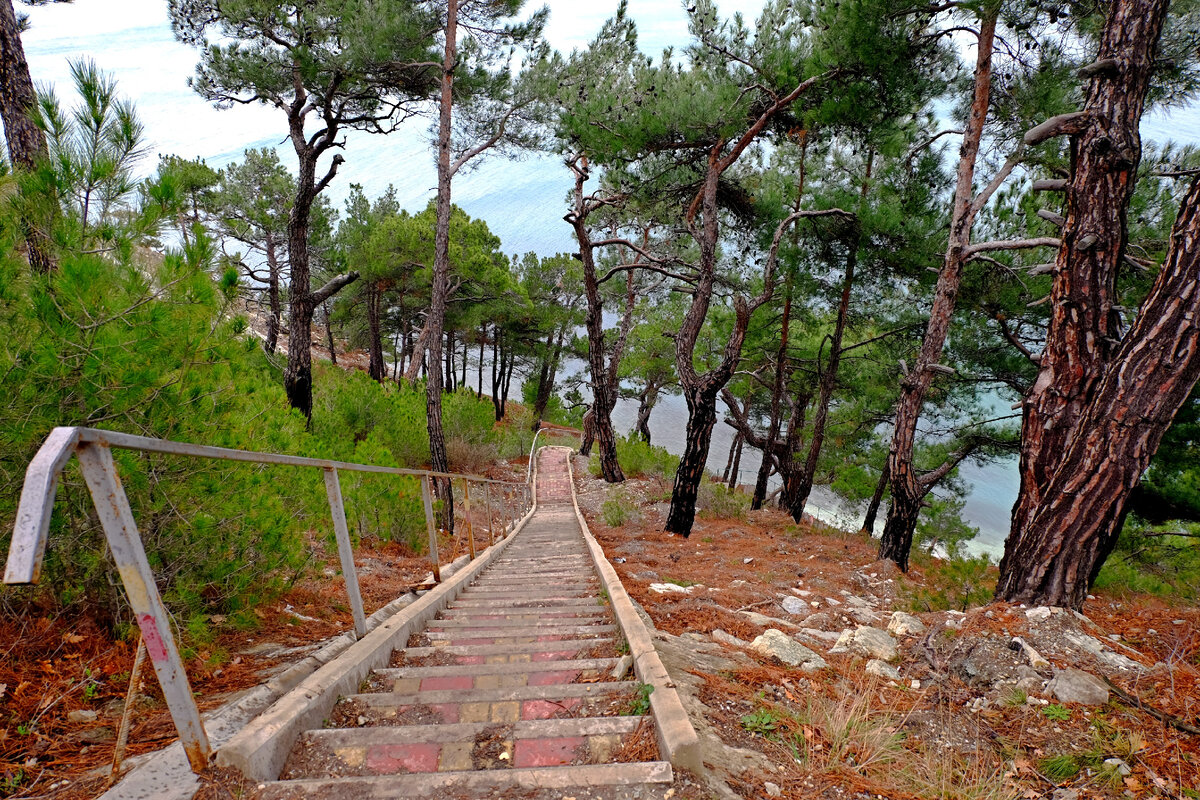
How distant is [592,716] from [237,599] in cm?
234

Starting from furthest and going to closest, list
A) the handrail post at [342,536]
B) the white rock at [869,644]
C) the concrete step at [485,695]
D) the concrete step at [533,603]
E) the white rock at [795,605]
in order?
the white rock at [795,605]
the concrete step at [533,603]
the white rock at [869,644]
the handrail post at [342,536]
the concrete step at [485,695]

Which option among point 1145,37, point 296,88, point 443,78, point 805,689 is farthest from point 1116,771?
point 296,88

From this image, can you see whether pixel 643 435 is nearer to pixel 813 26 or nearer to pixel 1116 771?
pixel 813 26

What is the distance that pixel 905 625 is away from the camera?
409 centimetres

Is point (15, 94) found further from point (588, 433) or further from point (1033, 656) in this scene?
point (588, 433)

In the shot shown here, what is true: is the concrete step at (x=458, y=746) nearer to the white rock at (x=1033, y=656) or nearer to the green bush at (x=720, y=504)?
the white rock at (x=1033, y=656)

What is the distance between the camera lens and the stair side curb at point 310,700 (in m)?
1.83

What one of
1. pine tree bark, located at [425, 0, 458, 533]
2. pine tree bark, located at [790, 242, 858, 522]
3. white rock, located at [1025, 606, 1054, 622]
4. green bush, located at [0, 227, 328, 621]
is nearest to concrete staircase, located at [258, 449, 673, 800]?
green bush, located at [0, 227, 328, 621]

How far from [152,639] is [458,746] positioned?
1081 millimetres

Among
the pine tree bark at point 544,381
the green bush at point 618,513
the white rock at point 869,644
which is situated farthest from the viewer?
the pine tree bark at point 544,381

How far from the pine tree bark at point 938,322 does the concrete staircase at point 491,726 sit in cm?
536

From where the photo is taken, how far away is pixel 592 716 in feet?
7.68

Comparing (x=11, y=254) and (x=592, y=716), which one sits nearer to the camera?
(x=592, y=716)

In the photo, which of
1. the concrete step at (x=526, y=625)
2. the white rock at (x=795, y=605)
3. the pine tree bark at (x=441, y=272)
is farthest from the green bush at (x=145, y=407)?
the pine tree bark at (x=441, y=272)
